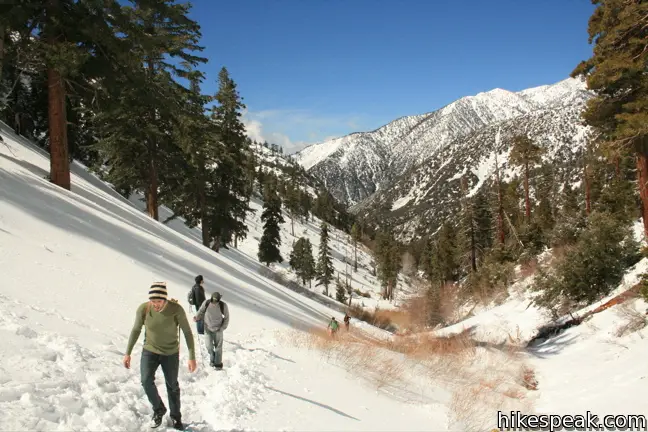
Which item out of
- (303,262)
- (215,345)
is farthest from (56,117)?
(303,262)

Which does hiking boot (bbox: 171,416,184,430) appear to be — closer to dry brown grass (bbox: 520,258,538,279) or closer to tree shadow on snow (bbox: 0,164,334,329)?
tree shadow on snow (bbox: 0,164,334,329)

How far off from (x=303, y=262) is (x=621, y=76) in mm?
59018

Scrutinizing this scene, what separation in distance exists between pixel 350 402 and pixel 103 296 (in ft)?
18.9

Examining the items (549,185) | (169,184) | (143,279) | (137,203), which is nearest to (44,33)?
(143,279)

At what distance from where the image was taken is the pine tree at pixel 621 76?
1114 centimetres

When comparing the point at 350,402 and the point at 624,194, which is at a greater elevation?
the point at 624,194

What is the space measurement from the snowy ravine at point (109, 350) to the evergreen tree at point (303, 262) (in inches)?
2183

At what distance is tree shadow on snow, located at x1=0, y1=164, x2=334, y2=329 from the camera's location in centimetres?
1159

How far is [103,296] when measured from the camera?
882 centimetres

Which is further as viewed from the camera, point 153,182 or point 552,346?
point 153,182

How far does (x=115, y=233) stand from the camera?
1293 cm

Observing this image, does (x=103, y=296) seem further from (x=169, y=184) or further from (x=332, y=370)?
(x=169, y=184)

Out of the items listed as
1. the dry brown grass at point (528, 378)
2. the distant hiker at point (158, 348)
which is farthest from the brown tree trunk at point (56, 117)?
the dry brown grass at point (528, 378)

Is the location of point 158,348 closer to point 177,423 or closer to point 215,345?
point 177,423
